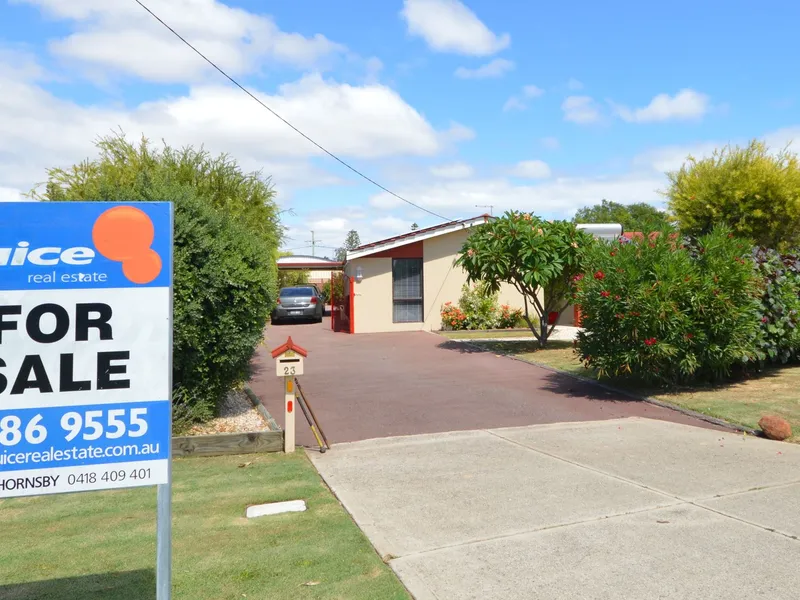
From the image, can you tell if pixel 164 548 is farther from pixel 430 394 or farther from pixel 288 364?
pixel 430 394

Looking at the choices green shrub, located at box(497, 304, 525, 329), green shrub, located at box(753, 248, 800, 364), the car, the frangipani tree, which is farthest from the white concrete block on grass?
the car

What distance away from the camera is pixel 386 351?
17.2 metres

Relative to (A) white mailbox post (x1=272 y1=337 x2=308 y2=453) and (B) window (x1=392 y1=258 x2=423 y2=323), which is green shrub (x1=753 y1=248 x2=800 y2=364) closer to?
(A) white mailbox post (x1=272 y1=337 x2=308 y2=453)

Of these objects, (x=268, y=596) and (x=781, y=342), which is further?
(x=781, y=342)

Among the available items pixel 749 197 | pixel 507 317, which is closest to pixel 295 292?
pixel 507 317

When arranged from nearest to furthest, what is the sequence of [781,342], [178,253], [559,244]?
[178,253]
[781,342]
[559,244]

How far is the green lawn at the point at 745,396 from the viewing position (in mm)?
9078

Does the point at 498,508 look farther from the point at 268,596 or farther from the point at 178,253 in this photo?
the point at 178,253

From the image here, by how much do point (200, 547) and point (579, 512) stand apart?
2.93 metres

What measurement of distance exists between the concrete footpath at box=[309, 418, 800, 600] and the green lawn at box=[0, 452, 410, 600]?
286 millimetres

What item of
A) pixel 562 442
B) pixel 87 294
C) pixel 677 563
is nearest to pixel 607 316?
pixel 562 442

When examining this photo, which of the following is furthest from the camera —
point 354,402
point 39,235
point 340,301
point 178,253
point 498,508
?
point 340,301

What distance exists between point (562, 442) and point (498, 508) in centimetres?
270

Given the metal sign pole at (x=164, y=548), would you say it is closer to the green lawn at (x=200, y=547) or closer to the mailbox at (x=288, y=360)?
the green lawn at (x=200, y=547)
